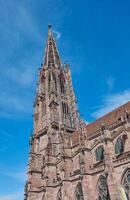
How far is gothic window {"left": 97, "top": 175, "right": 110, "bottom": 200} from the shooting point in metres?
21.7

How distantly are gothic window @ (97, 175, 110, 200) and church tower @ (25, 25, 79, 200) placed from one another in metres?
4.93

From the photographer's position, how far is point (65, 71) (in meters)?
48.8

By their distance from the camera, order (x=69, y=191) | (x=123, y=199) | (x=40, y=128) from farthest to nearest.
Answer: (x=40, y=128), (x=69, y=191), (x=123, y=199)

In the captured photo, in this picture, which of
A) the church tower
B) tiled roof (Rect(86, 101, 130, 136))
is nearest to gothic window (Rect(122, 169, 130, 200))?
the church tower

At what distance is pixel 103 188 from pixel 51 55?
1309 inches

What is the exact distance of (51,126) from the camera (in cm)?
3666

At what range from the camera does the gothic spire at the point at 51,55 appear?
155 ft

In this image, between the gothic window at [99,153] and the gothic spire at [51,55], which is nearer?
the gothic window at [99,153]

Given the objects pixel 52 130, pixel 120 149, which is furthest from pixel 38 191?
pixel 120 149

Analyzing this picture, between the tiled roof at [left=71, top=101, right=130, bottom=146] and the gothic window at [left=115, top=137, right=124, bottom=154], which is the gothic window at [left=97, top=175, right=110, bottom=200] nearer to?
the gothic window at [left=115, top=137, right=124, bottom=154]

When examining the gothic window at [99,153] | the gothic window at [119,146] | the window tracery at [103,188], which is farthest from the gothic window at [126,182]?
the gothic window at [99,153]

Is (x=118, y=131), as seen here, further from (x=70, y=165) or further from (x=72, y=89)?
(x=72, y=89)

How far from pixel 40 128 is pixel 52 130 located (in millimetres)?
3729

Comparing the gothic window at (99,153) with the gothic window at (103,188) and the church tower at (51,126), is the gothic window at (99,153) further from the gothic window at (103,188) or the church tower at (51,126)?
the gothic window at (103,188)
